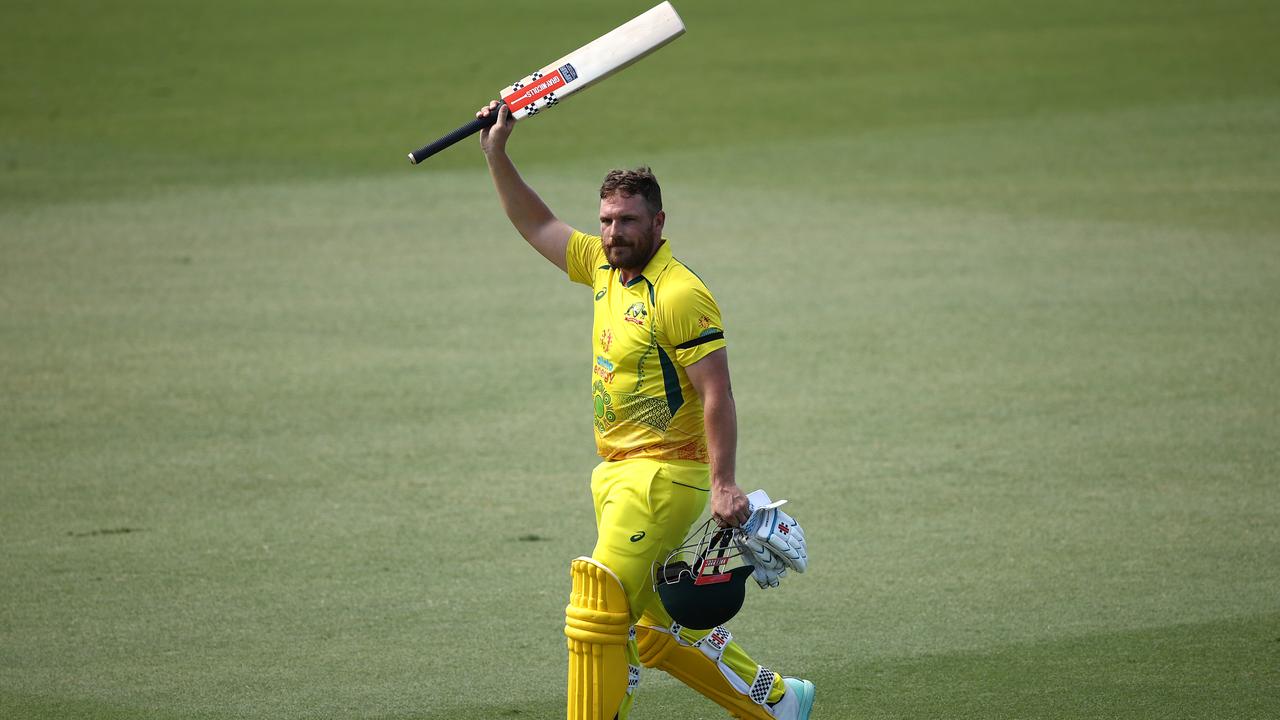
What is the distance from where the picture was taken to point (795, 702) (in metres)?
5.40

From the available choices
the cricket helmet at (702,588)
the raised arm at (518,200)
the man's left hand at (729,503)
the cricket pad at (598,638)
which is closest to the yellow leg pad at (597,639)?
the cricket pad at (598,638)

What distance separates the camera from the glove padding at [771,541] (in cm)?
496

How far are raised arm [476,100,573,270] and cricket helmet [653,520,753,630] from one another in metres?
1.20

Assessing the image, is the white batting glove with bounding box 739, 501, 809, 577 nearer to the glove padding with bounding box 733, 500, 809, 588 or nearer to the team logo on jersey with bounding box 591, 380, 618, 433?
the glove padding with bounding box 733, 500, 809, 588

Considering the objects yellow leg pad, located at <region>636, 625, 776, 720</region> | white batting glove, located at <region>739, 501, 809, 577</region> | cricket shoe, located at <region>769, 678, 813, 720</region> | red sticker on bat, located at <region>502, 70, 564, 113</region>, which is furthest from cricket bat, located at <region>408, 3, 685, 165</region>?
cricket shoe, located at <region>769, 678, 813, 720</region>

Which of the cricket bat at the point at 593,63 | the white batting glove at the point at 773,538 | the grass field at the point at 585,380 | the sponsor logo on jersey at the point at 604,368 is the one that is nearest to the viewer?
the white batting glove at the point at 773,538

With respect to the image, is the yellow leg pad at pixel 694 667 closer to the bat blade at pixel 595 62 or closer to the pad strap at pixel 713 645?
the pad strap at pixel 713 645

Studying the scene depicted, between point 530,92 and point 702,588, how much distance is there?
1.96 meters

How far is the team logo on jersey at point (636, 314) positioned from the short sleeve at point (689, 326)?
83 mm

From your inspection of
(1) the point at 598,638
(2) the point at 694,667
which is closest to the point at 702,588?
(1) the point at 598,638

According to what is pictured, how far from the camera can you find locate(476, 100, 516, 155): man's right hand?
5.35 m

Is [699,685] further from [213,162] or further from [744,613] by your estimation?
[213,162]

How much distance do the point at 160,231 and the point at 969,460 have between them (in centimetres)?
946

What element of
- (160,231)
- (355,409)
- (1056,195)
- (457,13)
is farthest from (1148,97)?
(355,409)
